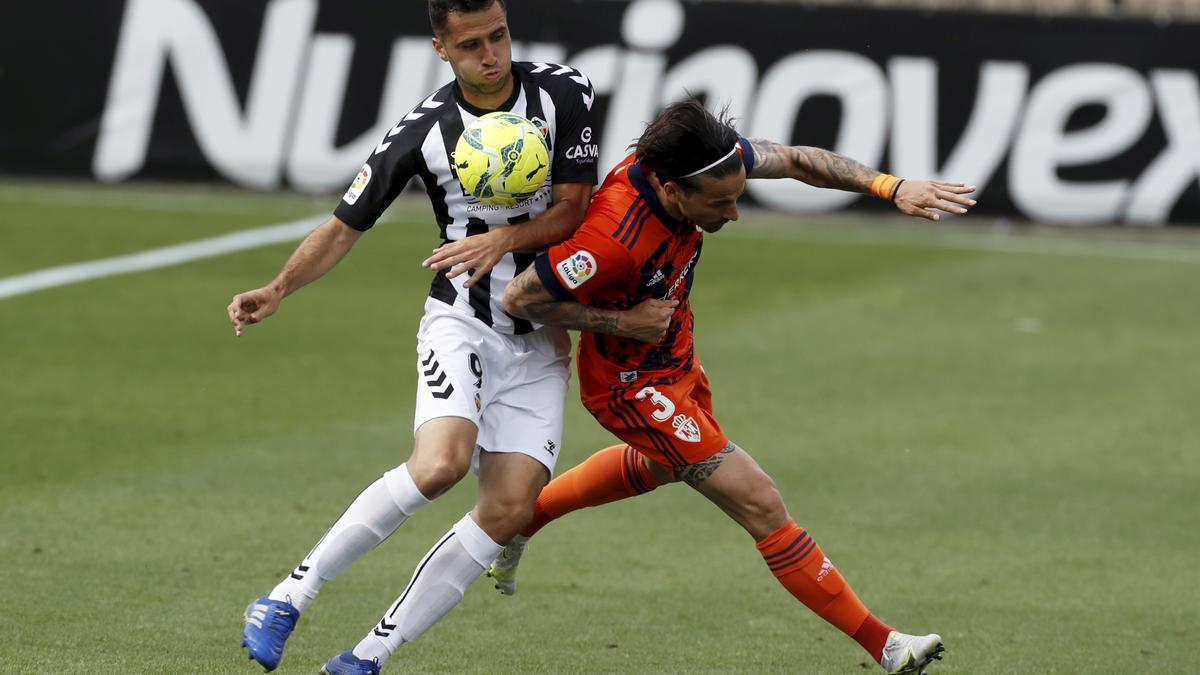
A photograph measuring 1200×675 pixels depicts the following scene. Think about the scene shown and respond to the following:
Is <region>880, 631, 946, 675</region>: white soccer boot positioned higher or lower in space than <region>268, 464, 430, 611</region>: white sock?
lower

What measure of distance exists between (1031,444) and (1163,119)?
9.30 m

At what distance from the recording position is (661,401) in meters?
6.48

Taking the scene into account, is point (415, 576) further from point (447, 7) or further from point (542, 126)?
point (447, 7)

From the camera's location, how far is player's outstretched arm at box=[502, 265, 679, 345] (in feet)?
20.2

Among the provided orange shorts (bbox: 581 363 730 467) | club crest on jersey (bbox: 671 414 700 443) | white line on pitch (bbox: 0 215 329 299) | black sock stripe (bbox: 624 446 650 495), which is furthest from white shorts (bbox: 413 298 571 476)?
white line on pitch (bbox: 0 215 329 299)

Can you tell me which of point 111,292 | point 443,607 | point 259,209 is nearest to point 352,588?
point 443,607

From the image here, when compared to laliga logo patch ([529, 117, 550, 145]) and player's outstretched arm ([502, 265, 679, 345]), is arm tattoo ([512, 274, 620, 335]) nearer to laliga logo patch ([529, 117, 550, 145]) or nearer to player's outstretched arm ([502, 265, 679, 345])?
player's outstretched arm ([502, 265, 679, 345])

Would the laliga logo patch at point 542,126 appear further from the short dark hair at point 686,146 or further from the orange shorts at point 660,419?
the orange shorts at point 660,419

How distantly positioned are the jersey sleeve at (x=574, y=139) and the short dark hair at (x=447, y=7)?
43 cm

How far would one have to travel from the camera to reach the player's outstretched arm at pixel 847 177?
6.29 m

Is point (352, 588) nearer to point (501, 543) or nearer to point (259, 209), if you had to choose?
point (501, 543)

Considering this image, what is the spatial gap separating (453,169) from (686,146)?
88 centimetres

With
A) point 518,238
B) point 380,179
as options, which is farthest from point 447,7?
point 518,238

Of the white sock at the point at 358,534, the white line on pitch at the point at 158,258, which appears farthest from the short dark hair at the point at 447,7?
the white line on pitch at the point at 158,258
